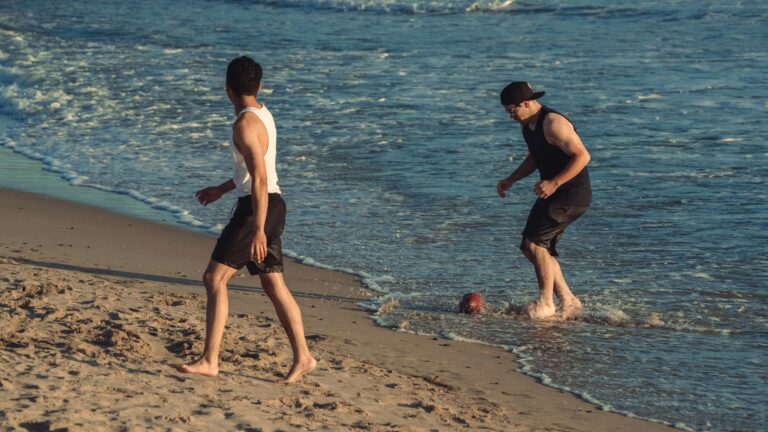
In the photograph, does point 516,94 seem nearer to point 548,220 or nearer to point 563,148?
point 563,148

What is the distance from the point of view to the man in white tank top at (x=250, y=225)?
220 inches

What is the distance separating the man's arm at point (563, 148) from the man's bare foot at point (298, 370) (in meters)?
2.20

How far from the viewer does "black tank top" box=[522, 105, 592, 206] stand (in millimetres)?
7766

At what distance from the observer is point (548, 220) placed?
795 centimetres

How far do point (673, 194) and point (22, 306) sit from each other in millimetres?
6324

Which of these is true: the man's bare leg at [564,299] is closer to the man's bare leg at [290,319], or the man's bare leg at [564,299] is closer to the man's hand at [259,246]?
the man's bare leg at [290,319]

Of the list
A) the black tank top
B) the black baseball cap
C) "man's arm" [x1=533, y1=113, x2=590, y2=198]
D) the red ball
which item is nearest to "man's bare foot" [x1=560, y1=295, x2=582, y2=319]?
the red ball

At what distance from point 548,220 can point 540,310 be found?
0.55 meters

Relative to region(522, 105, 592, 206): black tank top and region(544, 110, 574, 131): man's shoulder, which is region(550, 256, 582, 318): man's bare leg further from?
region(544, 110, 574, 131): man's shoulder

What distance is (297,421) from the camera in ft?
17.6

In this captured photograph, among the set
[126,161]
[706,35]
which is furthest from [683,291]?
[706,35]

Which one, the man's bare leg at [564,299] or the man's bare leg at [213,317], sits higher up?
the man's bare leg at [213,317]

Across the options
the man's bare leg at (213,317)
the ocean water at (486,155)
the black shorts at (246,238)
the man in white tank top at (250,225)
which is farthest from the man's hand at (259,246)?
the ocean water at (486,155)

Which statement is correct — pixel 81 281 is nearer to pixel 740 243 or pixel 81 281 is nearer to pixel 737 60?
pixel 740 243
